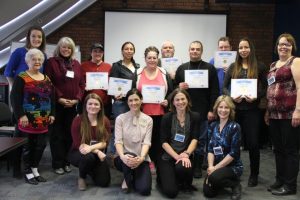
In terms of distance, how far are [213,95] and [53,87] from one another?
69.1 inches

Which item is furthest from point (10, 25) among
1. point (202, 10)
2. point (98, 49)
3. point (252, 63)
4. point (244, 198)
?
point (202, 10)

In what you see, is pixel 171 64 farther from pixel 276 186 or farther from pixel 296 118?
pixel 276 186

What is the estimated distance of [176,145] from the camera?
347 centimetres

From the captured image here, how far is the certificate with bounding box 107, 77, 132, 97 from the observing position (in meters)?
3.74

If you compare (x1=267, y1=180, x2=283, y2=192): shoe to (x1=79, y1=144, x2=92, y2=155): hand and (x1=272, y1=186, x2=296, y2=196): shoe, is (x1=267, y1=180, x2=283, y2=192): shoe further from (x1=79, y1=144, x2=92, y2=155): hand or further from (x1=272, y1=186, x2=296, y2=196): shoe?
(x1=79, y1=144, x2=92, y2=155): hand

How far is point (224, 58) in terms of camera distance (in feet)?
13.5

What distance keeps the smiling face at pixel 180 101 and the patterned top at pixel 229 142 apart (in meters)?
0.39

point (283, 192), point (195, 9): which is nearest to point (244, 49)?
point (283, 192)

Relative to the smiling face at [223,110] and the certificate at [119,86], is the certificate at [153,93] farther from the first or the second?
the smiling face at [223,110]

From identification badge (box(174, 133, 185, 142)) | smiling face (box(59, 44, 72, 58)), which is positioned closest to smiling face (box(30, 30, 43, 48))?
smiling face (box(59, 44, 72, 58))

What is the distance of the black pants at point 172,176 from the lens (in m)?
3.21

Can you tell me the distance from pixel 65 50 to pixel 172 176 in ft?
5.89

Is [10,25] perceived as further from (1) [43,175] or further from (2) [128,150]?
(2) [128,150]

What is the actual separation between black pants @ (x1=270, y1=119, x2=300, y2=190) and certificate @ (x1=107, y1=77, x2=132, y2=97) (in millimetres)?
1555
